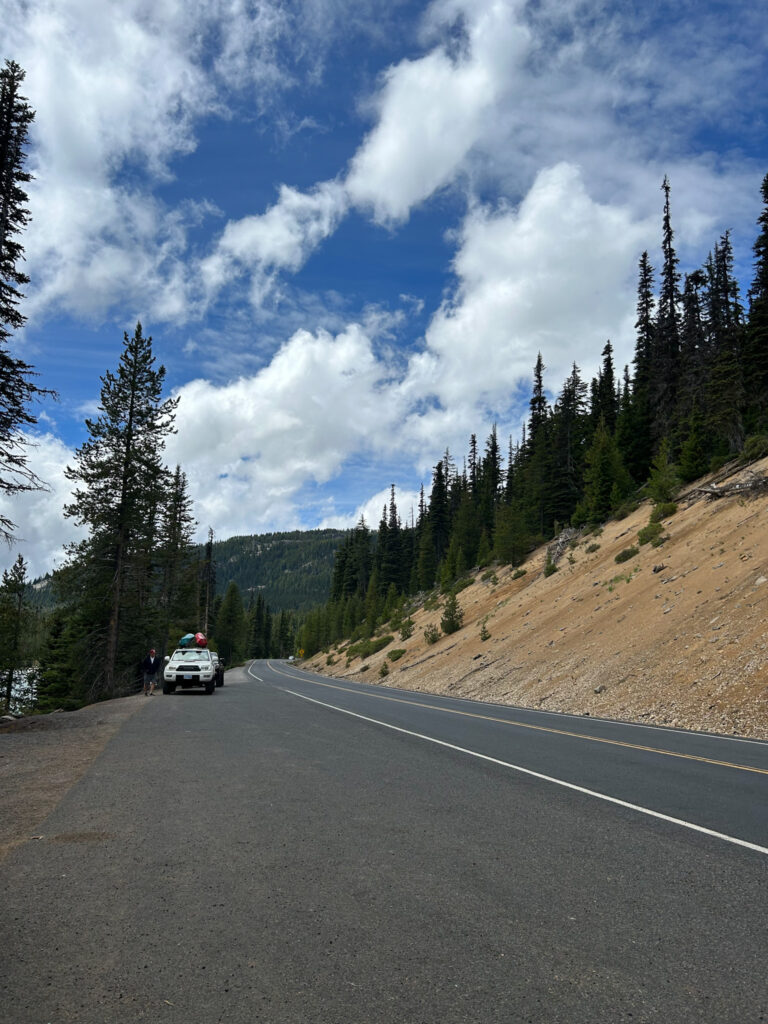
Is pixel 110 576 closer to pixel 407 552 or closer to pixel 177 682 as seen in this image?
pixel 177 682

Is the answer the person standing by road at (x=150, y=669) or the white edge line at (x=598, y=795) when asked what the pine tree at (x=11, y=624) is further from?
the white edge line at (x=598, y=795)

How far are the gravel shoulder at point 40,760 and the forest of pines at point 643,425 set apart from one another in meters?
33.9

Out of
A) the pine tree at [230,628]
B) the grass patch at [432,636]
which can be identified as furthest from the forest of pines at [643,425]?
the pine tree at [230,628]

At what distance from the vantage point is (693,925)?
12.9 ft

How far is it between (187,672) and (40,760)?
50.5 ft

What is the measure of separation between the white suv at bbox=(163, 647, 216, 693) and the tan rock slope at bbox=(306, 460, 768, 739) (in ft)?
37.4

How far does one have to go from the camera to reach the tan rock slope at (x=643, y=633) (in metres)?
17.6

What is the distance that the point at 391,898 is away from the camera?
14.2ft

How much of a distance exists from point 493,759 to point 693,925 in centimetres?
611

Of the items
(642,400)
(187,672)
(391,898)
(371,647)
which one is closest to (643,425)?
(642,400)

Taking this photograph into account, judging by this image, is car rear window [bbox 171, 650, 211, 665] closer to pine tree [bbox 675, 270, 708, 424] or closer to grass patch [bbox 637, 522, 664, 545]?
grass patch [bbox 637, 522, 664, 545]

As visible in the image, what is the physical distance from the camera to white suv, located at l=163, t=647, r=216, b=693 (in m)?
25.0

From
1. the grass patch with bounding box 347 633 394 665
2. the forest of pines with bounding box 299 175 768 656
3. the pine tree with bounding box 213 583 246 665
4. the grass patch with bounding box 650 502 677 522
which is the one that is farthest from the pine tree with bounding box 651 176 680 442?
the pine tree with bounding box 213 583 246 665

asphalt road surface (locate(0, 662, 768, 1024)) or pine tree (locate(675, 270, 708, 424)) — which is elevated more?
pine tree (locate(675, 270, 708, 424))
